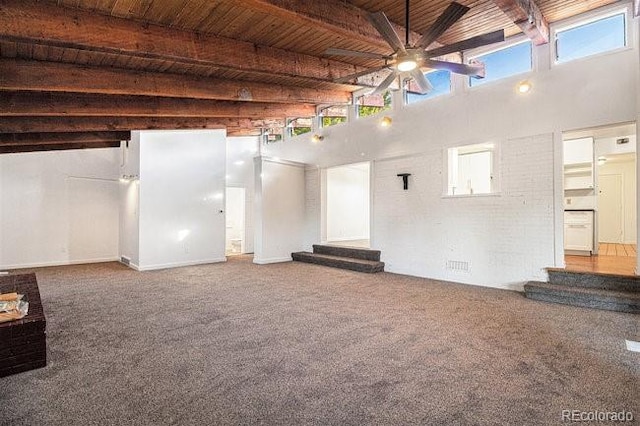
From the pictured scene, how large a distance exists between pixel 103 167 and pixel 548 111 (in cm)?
995

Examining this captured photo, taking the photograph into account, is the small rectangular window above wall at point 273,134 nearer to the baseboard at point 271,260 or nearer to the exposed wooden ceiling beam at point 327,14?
the baseboard at point 271,260

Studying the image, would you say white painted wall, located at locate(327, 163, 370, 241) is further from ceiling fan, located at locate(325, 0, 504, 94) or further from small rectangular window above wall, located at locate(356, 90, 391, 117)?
ceiling fan, located at locate(325, 0, 504, 94)

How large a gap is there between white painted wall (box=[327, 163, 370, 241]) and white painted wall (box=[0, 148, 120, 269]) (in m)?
5.95

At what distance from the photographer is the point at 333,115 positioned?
8.12 m

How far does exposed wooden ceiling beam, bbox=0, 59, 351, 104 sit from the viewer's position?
3932 millimetres

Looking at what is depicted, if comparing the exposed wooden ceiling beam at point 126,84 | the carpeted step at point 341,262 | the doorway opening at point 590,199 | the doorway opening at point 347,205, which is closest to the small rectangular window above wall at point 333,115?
the doorway opening at point 347,205

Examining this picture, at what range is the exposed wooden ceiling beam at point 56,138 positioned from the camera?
661 cm

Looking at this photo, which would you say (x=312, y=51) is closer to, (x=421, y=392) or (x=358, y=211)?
(x=421, y=392)

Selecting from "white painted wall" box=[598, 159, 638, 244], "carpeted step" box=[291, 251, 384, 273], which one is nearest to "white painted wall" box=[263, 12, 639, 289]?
"carpeted step" box=[291, 251, 384, 273]

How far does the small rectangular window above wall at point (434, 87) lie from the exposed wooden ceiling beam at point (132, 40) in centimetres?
248

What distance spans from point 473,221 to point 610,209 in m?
4.80

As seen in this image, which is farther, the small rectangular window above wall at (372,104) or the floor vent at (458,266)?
the small rectangular window above wall at (372,104)

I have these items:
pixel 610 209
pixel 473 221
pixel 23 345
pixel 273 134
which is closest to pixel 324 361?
pixel 23 345

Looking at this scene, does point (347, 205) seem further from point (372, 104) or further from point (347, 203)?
point (372, 104)
